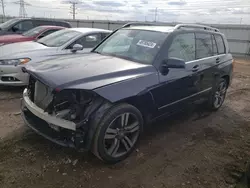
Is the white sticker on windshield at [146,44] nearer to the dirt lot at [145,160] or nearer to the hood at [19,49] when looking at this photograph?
the dirt lot at [145,160]

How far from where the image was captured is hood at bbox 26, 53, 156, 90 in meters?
2.69

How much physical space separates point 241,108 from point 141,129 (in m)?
3.52

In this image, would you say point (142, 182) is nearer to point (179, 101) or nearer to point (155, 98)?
point (155, 98)

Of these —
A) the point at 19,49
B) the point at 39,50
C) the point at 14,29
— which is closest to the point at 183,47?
the point at 39,50

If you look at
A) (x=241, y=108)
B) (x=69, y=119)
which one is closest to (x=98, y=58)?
(x=69, y=119)

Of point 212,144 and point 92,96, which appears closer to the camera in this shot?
point 92,96

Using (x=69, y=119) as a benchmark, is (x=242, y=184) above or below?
below

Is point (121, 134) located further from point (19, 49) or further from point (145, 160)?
point (19, 49)

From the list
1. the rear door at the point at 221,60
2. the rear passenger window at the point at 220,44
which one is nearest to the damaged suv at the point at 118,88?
the rear door at the point at 221,60

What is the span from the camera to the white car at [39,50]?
517cm

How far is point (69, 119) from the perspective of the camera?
8.93 ft

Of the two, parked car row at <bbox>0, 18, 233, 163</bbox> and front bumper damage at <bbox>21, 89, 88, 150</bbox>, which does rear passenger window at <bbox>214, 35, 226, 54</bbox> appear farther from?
front bumper damage at <bbox>21, 89, 88, 150</bbox>

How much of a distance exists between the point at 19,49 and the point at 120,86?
13.2 feet

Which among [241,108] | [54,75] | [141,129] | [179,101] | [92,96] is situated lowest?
[241,108]
